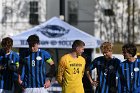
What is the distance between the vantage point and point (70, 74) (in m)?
7.94

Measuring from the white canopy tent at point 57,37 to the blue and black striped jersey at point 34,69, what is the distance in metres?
6.15

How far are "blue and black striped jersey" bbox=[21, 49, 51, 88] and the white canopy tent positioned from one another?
6.15 metres

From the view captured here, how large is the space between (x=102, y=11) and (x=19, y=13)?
4583mm

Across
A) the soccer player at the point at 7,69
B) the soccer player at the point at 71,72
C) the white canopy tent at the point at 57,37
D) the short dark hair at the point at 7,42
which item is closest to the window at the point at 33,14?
the white canopy tent at the point at 57,37

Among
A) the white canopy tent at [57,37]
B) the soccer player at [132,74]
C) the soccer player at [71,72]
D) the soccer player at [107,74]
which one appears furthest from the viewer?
the white canopy tent at [57,37]

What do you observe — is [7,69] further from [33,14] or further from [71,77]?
[33,14]

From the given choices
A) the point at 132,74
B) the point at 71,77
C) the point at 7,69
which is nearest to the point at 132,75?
the point at 132,74

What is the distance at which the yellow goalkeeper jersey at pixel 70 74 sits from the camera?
7922 millimetres

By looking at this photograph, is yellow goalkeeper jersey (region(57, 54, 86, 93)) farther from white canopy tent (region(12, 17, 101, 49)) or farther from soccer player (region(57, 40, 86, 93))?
white canopy tent (region(12, 17, 101, 49))

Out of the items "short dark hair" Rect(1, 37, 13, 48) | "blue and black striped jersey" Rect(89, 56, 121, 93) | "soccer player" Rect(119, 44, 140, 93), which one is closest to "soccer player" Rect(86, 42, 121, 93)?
"blue and black striped jersey" Rect(89, 56, 121, 93)

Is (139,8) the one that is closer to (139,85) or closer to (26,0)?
(26,0)

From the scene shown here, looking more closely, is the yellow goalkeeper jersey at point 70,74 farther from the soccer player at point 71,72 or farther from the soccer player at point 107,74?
the soccer player at point 107,74

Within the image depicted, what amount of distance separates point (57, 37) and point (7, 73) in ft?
21.9

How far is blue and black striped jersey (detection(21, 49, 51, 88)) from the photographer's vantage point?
7973mm
